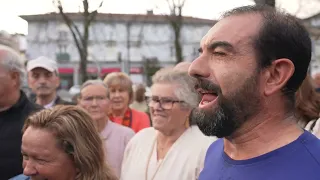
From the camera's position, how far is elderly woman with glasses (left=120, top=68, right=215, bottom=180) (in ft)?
10.9

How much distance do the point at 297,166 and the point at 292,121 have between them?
23cm

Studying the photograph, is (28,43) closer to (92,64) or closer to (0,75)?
(92,64)

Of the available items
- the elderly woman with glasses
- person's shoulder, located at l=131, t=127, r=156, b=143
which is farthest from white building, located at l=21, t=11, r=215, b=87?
the elderly woman with glasses

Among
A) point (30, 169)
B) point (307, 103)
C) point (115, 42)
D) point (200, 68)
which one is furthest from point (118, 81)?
point (115, 42)

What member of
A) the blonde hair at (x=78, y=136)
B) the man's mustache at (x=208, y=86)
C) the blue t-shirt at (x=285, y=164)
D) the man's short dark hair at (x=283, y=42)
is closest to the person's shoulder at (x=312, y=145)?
the blue t-shirt at (x=285, y=164)

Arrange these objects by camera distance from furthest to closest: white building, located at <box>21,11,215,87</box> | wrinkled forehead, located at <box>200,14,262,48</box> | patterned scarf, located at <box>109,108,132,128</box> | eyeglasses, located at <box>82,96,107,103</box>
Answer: white building, located at <box>21,11,215,87</box>
patterned scarf, located at <box>109,108,132,128</box>
eyeglasses, located at <box>82,96,107,103</box>
wrinkled forehead, located at <box>200,14,262,48</box>

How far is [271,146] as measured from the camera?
168 cm

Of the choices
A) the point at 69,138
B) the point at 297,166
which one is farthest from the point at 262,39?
the point at 69,138

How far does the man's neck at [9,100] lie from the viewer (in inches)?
135

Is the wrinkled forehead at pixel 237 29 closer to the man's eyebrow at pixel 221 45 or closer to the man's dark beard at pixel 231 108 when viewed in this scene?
the man's eyebrow at pixel 221 45

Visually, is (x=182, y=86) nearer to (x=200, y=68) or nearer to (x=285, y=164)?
(x=200, y=68)

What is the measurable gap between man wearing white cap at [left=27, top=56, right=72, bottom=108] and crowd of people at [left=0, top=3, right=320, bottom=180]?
0.66 metres

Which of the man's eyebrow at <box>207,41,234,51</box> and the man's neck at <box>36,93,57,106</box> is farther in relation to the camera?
the man's neck at <box>36,93,57,106</box>

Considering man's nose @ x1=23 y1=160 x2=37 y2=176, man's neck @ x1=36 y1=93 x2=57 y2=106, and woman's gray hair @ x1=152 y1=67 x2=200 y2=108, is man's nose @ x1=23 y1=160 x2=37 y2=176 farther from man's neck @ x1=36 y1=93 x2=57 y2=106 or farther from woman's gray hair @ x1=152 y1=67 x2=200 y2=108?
man's neck @ x1=36 y1=93 x2=57 y2=106
